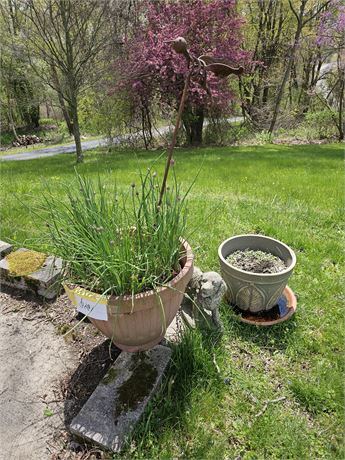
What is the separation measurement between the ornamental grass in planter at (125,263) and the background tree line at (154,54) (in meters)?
5.99

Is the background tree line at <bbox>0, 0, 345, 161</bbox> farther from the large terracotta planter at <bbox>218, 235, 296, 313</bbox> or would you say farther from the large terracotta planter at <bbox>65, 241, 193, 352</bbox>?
the large terracotta planter at <bbox>65, 241, 193, 352</bbox>

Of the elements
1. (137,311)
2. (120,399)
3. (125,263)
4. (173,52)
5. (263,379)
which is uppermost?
(173,52)

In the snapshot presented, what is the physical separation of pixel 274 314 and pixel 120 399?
1048 mm

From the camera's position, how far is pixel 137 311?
1.22 metres

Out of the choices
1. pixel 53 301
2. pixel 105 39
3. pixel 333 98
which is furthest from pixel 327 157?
pixel 333 98

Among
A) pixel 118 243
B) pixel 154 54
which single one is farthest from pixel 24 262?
pixel 154 54

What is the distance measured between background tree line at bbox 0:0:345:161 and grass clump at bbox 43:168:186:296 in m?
5.97

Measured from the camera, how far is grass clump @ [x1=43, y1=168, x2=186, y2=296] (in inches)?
48.9

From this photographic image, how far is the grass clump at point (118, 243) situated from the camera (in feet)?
4.07

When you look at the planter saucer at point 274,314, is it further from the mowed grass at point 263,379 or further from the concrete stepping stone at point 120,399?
the concrete stepping stone at point 120,399

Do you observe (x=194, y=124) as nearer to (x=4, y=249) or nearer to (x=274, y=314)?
(x=4, y=249)

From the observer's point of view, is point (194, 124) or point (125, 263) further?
point (194, 124)

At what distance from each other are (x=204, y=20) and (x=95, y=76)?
13.4 ft

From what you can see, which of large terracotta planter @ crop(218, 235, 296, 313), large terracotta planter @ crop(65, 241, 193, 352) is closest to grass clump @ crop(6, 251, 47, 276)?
large terracotta planter @ crop(65, 241, 193, 352)
